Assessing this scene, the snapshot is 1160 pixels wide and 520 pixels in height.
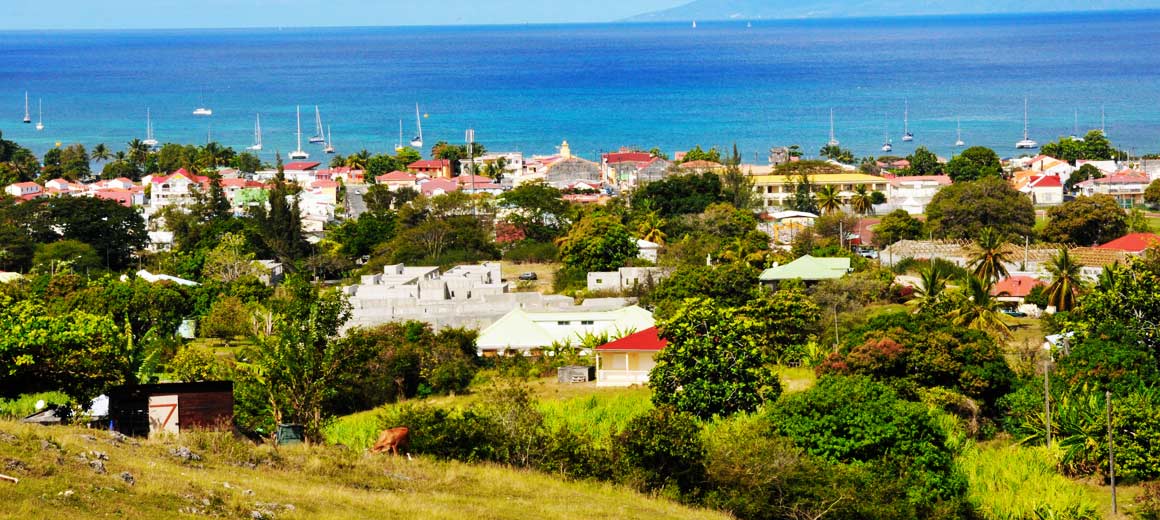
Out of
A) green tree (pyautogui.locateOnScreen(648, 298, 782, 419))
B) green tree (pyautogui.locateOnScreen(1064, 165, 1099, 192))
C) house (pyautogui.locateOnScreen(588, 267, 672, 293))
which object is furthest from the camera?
green tree (pyautogui.locateOnScreen(1064, 165, 1099, 192))

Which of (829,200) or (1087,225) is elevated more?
(829,200)

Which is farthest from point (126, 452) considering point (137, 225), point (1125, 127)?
point (1125, 127)

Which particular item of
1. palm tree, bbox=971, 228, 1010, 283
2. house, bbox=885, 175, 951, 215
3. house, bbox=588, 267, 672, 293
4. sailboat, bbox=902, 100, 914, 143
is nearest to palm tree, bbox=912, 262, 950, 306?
palm tree, bbox=971, 228, 1010, 283

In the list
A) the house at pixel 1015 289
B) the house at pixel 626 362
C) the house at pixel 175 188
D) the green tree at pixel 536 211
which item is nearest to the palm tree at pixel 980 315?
the house at pixel 1015 289

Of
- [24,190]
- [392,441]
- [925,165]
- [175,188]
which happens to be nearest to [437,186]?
[175,188]

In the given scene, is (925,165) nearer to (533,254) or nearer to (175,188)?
(533,254)

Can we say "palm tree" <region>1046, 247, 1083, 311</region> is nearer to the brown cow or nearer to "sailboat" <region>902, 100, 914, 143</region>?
the brown cow
